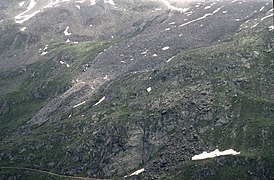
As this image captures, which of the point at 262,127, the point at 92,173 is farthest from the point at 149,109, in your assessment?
the point at 262,127

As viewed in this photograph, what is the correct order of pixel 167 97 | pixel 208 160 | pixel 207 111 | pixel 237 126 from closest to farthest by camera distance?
pixel 208 160
pixel 237 126
pixel 207 111
pixel 167 97

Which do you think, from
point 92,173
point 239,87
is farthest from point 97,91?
point 239,87

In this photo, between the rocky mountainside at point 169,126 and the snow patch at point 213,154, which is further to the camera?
the rocky mountainside at point 169,126

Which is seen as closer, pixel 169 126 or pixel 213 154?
pixel 213 154

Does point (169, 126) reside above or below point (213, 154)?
above

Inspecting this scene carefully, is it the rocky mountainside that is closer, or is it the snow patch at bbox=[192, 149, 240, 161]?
the snow patch at bbox=[192, 149, 240, 161]

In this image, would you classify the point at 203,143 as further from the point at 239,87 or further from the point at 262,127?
the point at 239,87

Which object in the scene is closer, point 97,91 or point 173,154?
point 173,154

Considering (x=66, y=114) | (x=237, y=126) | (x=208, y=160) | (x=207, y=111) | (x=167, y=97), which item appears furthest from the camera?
(x=66, y=114)

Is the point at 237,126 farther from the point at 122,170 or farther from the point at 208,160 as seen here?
the point at 122,170
